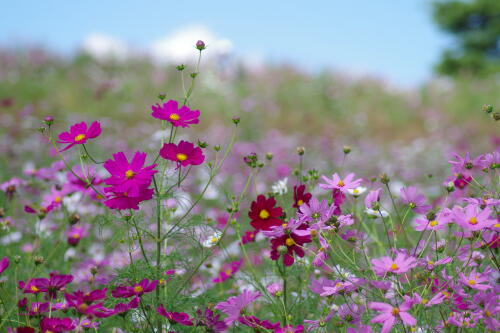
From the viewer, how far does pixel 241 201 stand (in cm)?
145

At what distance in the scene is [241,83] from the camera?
10648 millimetres

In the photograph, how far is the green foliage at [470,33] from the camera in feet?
64.4

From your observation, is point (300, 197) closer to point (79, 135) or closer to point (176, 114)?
point (176, 114)

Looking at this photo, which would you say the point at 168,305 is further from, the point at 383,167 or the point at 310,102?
the point at 310,102

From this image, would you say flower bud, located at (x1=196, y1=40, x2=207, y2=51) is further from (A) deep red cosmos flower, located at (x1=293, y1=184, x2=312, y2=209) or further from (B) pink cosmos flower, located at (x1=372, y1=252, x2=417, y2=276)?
(B) pink cosmos flower, located at (x1=372, y1=252, x2=417, y2=276)

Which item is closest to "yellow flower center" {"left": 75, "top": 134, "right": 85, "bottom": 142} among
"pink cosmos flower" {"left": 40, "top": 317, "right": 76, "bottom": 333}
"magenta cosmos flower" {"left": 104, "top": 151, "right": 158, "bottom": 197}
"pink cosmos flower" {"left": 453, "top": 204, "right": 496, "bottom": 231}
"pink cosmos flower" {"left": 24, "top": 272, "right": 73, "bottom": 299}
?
"magenta cosmos flower" {"left": 104, "top": 151, "right": 158, "bottom": 197}

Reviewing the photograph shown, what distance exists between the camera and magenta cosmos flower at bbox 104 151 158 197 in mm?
1223

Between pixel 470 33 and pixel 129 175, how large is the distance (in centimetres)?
2201

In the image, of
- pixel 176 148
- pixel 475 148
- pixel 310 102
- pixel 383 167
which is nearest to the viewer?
pixel 176 148

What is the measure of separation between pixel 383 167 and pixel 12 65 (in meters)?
9.16

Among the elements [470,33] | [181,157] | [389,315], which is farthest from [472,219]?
[470,33]

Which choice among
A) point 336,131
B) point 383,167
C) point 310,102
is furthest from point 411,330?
point 310,102

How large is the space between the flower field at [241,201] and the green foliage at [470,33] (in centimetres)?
927

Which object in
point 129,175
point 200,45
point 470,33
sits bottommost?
point 129,175
